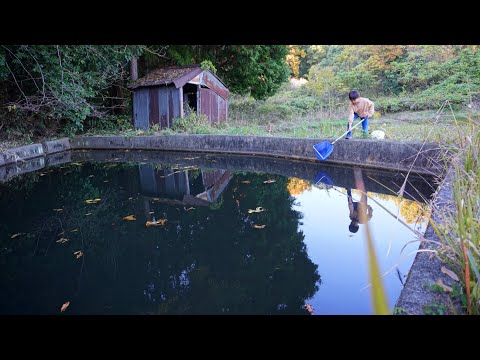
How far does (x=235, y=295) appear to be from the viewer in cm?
320

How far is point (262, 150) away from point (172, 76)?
6012 millimetres

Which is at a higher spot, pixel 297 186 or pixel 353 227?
pixel 353 227

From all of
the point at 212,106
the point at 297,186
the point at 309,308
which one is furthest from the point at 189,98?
the point at 309,308

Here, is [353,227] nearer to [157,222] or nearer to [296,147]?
[157,222]

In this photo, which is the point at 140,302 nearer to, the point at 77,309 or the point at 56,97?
the point at 77,309

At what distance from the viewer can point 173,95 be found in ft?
47.4

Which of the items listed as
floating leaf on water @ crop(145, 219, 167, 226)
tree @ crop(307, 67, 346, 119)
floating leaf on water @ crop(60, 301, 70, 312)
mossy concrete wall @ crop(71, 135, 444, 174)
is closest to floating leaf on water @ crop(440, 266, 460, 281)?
mossy concrete wall @ crop(71, 135, 444, 174)

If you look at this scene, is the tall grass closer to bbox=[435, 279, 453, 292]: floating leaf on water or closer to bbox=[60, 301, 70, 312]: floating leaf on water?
bbox=[435, 279, 453, 292]: floating leaf on water

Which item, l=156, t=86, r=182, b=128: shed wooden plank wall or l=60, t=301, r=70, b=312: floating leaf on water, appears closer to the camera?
l=60, t=301, r=70, b=312: floating leaf on water

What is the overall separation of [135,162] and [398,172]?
707 cm

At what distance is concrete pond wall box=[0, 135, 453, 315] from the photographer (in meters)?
7.27
